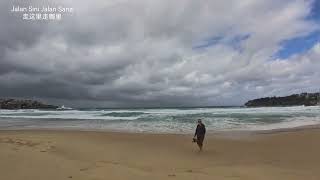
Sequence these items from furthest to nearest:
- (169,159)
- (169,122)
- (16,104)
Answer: (16,104), (169,122), (169,159)

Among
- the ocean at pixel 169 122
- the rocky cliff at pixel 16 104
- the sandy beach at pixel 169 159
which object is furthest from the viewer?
the rocky cliff at pixel 16 104

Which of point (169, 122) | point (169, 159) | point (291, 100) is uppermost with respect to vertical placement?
point (291, 100)

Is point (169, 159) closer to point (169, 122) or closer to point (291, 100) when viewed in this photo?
point (169, 122)

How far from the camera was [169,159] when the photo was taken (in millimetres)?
13312

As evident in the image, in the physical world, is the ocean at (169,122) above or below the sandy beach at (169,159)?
above

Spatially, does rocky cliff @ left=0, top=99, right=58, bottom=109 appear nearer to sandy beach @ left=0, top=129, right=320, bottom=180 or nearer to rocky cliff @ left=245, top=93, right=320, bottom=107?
rocky cliff @ left=245, top=93, right=320, bottom=107

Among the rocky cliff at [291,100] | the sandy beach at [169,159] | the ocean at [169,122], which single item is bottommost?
the sandy beach at [169,159]

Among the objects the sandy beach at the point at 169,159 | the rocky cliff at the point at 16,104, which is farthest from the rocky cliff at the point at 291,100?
the sandy beach at the point at 169,159

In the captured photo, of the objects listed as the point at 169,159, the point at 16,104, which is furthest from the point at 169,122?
the point at 16,104

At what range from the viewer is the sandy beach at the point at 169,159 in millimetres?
9430

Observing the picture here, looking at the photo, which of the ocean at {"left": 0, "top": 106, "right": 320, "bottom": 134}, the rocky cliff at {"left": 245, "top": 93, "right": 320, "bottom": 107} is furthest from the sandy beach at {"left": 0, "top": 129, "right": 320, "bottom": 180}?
the rocky cliff at {"left": 245, "top": 93, "right": 320, "bottom": 107}

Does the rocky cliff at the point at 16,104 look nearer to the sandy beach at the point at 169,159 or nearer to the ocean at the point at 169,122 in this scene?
the ocean at the point at 169,122

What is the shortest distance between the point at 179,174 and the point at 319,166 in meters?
4.84

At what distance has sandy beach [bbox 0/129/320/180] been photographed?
9.43 metres
